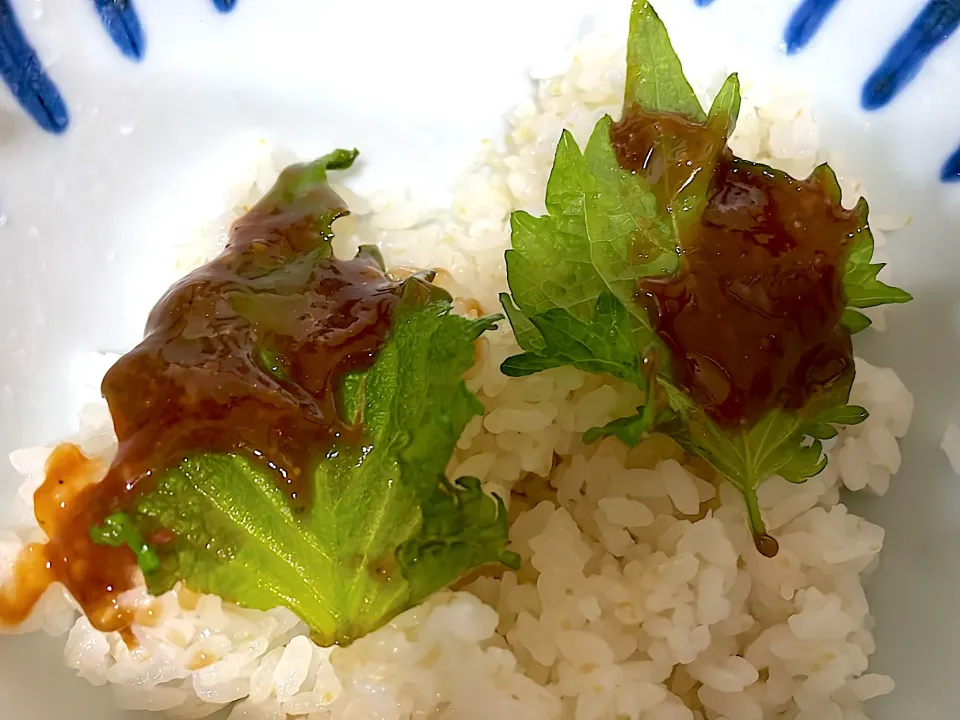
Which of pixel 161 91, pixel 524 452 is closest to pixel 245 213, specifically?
pixel 161 91

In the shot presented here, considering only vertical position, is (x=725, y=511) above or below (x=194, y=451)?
→ above

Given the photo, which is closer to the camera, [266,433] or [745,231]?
[266,433]

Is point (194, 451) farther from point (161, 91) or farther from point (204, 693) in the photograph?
point (161, 91)

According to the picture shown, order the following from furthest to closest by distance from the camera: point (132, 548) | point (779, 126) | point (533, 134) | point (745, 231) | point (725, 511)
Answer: point (533, 134) → point (779, 126) → point (725, 511) → point (745, 231) → point (132, 548)

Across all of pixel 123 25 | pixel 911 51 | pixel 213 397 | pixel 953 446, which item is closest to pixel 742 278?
pixel 953 446

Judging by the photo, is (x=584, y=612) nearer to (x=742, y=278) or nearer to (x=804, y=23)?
(x=742, y=278)

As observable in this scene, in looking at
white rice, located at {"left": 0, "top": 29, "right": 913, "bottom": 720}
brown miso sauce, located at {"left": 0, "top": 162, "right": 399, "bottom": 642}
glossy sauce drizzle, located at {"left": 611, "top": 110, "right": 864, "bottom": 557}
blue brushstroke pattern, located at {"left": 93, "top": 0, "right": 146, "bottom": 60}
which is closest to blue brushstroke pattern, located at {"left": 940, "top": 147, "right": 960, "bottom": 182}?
white rice, located at {"left": 0, "top": 29, "right": 913, "bottom": 720}

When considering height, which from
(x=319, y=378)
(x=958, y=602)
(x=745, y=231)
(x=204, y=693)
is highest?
(x=745, y=231)
